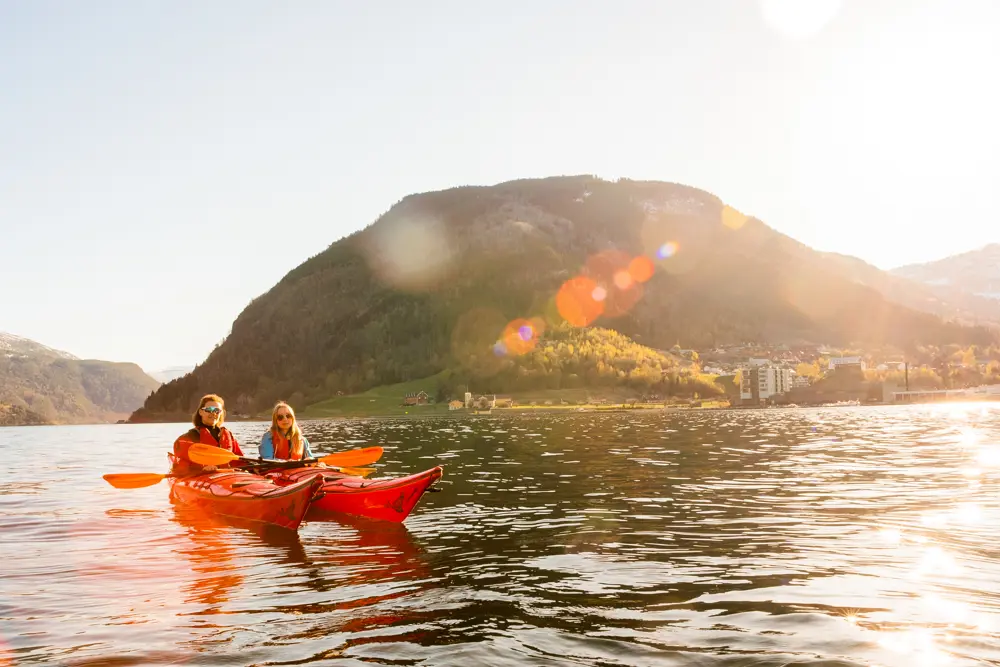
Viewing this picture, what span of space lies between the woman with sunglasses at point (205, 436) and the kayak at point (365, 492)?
8.49 ft

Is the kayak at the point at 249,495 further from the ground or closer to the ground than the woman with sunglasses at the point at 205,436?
closer to the ground

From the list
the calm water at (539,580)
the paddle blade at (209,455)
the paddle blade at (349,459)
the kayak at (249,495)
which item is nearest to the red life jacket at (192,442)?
the kayak at (249,495)

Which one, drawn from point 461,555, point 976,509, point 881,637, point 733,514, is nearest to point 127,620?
point 461,555

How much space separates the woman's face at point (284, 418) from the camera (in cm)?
2557

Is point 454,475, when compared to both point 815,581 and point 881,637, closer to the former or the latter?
point 815,581

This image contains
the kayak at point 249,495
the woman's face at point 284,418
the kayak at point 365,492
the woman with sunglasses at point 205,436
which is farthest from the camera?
the woman with sunglasses at point 205,436

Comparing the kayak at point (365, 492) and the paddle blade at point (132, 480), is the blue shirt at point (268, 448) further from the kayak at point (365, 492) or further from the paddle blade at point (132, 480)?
the paddle blade at point (132, 480)

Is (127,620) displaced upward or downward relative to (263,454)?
downward

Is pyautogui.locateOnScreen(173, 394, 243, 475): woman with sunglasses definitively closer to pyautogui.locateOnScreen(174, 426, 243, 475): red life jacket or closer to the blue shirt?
pyautogui.locateOnScreen(174, 426, 243, 475): red life jacket

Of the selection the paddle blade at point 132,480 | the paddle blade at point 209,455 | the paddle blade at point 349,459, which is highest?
the paddle blade at point 209,455

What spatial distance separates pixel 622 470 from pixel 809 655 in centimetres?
2881

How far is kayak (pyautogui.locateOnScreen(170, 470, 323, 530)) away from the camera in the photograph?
22.2 m

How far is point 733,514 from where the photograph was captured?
23891mm

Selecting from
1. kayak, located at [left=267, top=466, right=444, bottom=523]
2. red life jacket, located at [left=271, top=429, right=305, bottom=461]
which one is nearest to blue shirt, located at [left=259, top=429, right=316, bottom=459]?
red life jacket, located at [left=271, top=429, right=305, bottom=461]
